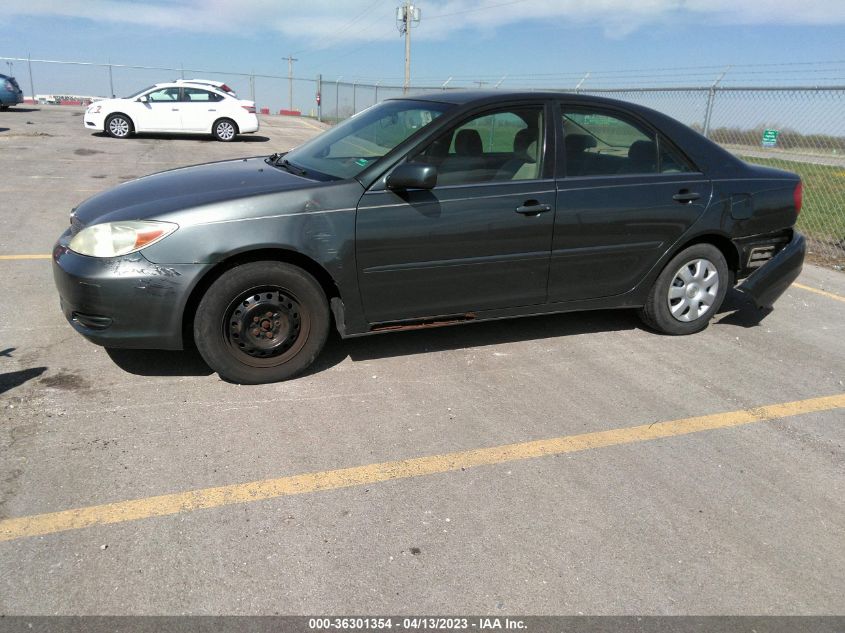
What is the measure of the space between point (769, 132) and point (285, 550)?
12441 mm

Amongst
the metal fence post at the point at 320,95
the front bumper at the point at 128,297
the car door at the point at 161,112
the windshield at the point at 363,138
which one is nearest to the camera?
the front bumper at the point at 128,297

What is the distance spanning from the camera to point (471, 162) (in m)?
4.34

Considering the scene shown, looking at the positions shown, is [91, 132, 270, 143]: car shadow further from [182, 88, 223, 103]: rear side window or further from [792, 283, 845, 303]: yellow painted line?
[792, 283, 845, 303]: yellow painted line

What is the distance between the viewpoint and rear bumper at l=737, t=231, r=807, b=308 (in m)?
5.10

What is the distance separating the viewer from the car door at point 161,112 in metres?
18.2

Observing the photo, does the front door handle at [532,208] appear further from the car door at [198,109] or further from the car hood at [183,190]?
the car door at [198,109]

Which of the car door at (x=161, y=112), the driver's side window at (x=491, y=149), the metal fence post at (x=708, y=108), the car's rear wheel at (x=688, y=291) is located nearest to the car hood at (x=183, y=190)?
the driver's side window at (x=491, y=149)

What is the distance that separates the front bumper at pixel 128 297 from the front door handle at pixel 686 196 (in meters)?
3.20

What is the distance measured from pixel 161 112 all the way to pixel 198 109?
0.95 metres

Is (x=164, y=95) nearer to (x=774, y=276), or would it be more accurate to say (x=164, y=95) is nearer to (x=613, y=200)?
(x=613, y=200)

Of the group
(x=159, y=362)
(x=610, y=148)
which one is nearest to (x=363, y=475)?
(x=159, y=362)

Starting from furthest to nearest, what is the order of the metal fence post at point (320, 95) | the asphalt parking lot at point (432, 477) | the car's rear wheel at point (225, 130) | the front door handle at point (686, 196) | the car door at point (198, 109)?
the metal fence post at point (320, 95) < the car's rear wheel at point (225, 130) < the car door at point (198, 109) < the front door handle at point (686, 196) < the asphalt parking lot at point (432, 477)

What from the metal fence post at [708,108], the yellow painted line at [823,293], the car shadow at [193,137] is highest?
the metal fence post at [708,108]

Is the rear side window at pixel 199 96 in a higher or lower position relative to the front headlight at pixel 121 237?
higher
